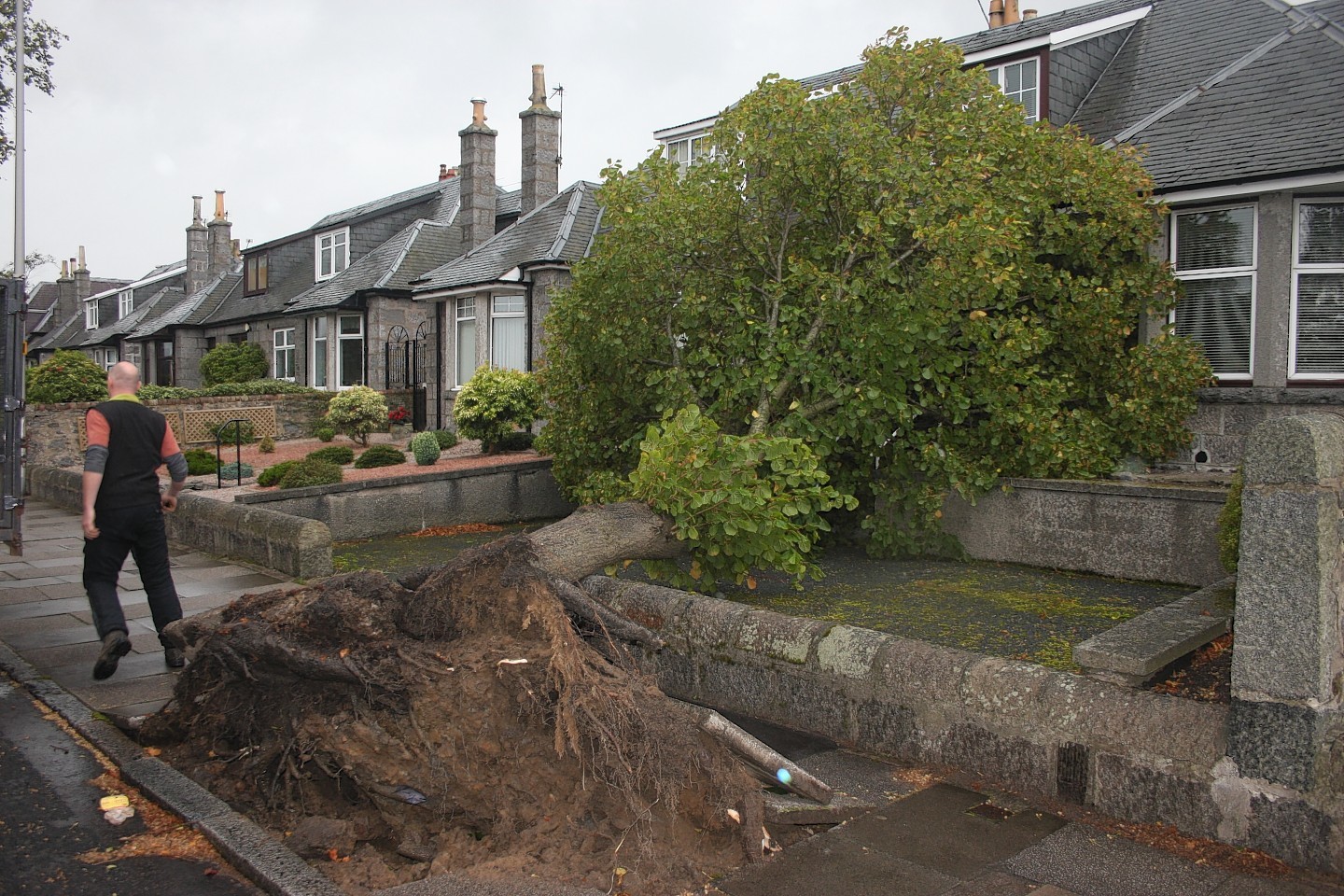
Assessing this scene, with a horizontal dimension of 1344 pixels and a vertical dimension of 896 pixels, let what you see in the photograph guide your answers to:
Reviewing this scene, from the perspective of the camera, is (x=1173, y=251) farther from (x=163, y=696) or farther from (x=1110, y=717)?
(x=163, y=696)

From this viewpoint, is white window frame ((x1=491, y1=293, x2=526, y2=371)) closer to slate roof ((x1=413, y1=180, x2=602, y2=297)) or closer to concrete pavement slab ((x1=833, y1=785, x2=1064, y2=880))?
slate roof ((x1=413, y1=180, x2=602, y2=297))

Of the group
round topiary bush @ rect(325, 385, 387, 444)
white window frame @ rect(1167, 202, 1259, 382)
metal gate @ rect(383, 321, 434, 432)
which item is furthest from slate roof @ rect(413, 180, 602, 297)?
white window frame @ rect(1167, 202, 1259, 382)

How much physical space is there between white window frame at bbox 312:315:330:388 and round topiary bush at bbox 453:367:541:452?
14951 millimetres

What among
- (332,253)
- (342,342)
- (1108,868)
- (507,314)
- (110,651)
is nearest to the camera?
(1108,868)

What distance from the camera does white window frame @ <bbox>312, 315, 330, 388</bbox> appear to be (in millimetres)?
31047

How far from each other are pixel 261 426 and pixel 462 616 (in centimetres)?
2256

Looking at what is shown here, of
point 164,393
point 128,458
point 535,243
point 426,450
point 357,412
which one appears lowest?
point 426,450

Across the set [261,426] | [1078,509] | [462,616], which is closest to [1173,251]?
[1078,509]

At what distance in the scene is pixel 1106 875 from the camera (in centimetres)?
411

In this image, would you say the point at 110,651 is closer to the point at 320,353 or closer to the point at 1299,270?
the point at 1299,270

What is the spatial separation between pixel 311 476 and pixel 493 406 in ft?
13.9

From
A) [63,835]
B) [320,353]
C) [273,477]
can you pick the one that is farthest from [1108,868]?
[320,353]

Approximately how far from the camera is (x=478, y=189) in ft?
95.4

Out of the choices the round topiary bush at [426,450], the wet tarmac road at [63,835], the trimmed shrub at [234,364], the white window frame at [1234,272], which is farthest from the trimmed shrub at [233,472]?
the trimmed shrub at [234,364]
